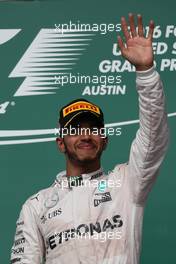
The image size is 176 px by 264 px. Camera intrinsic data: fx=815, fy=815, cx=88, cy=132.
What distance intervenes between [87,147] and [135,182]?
189mm

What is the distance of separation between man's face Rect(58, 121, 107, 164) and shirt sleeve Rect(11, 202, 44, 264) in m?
0.22

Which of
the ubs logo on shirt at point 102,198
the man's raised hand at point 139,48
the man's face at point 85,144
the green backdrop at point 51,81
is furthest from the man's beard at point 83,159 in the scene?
the green backdrop at point 51,81

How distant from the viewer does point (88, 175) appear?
7.84 feet

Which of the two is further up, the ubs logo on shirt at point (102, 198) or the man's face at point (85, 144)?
the man's face at point (85, 144)

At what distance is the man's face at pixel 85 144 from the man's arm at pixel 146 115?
139 mm

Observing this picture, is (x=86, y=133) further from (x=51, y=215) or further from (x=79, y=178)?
(x=51, y=215)

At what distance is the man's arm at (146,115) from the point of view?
2084 mm

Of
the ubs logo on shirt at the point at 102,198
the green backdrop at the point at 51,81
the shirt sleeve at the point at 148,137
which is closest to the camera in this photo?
the shirt sleeve at the point at 148,137

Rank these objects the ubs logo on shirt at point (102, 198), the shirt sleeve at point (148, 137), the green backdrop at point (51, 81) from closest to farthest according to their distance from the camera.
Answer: the shirt sleeve at point (148, 137)
the ubs logo on shirt at point (102, 198)
the green backdrop at point (51, 81)

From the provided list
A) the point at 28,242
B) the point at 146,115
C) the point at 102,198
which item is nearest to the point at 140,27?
the point at 146,115

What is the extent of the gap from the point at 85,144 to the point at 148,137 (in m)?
0.27

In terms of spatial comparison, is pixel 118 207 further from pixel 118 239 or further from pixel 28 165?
A: pixel 28 165

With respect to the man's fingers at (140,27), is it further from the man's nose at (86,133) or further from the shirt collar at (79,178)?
the shirt collar at (79,178)

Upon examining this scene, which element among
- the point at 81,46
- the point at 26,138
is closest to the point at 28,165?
the point at 26,138
